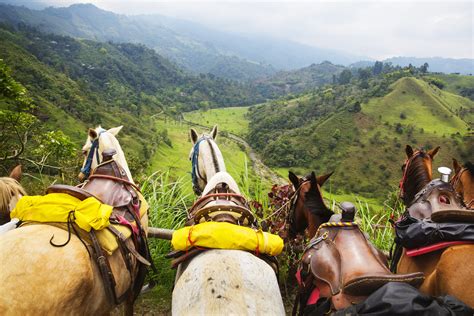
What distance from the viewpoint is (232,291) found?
1578mm

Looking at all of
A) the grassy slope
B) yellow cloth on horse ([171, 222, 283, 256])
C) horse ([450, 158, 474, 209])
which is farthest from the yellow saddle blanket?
the grassy slope

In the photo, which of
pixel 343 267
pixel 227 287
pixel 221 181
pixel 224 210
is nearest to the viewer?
pixel 227 287

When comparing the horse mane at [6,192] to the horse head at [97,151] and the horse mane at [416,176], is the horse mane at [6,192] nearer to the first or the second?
the horse head at [97,151]

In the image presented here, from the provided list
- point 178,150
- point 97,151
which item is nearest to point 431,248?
point 97,151

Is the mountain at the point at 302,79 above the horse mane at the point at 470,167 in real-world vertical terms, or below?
above

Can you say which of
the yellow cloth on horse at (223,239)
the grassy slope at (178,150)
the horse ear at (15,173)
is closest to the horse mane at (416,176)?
the yellow cloth on horse at (223,239)

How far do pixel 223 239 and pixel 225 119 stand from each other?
89.9 m

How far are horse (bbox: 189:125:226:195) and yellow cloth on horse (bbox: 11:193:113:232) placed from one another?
4.51ft

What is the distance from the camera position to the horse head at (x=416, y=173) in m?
3.08

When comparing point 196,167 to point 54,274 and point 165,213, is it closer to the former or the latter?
point 165,213

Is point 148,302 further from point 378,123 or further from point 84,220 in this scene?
point 378,123

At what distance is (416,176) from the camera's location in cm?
313

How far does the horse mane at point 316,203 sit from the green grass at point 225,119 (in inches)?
2862

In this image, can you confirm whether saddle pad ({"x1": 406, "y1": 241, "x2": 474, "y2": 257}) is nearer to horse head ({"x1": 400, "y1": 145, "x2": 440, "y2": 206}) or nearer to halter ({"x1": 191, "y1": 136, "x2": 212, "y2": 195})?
horse head ({"x1": 400, "y1": 145, "x2": 440, "y2": 206})
